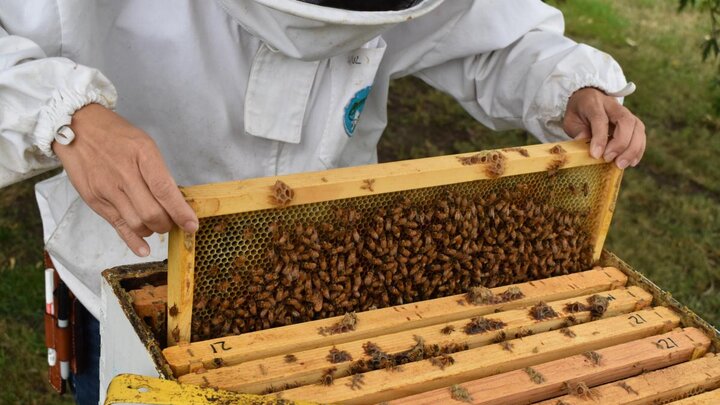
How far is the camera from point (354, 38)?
228cm

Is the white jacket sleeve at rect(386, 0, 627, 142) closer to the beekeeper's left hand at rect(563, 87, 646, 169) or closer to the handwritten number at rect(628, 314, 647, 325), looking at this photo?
the beekeeper's left hand at rect(563, 87, 646, 169)

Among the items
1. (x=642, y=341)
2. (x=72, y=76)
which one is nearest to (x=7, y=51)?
(x=72, y=76)

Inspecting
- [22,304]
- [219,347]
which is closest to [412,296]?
[219,347]

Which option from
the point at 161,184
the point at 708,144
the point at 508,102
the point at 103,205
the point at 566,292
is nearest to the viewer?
the point at 161,184

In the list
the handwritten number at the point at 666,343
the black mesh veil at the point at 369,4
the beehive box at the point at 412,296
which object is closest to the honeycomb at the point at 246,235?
the beehive box at the point at 412,296

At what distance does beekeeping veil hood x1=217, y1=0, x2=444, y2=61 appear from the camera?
203 centimetres

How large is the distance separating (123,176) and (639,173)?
6239 mm

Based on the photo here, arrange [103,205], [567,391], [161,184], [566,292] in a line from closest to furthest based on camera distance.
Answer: [161,184], [103,205], [567,391], [566,292]

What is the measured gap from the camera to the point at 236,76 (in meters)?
2.69

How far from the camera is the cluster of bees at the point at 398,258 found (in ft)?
7.21

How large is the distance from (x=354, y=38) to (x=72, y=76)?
80 centimetres

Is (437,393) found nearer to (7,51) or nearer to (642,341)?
(642,341)

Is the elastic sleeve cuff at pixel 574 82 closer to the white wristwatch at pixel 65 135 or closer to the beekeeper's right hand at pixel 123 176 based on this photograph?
the beekeeper's right hand at pixel 123 176

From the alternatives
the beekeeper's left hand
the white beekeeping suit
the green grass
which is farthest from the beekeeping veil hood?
the green grass
